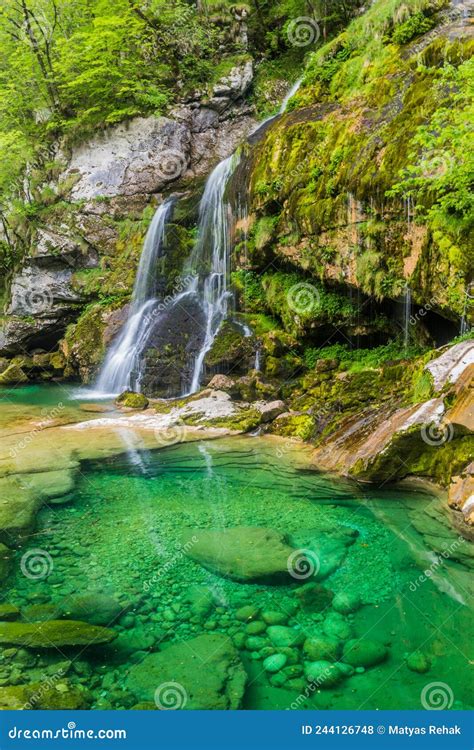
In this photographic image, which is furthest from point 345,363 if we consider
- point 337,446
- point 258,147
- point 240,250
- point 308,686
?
point 308,686

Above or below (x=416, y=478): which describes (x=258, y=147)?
above

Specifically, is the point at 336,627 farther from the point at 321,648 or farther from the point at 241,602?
the point at 241,602

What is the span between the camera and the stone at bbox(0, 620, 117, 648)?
4000mm

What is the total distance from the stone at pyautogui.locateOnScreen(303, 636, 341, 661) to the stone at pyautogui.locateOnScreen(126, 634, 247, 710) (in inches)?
21.3

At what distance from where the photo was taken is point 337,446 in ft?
26.9

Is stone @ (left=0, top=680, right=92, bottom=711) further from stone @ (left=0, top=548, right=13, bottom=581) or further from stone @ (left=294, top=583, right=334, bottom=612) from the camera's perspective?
stone @ (left=294, top=583, right=334, bottom=612)

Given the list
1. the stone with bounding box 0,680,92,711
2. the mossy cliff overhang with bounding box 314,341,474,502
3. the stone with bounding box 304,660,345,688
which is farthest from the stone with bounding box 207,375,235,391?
the stone with bounding box 0,680,92,711

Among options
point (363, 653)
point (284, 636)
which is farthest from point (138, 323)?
point (363, 653)

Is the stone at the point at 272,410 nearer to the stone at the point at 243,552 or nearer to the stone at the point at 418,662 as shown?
the stone at the point at 243,552

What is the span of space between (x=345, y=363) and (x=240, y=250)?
4.80m

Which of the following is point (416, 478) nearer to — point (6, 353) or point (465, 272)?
point (465, 272)

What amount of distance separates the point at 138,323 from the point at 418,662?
1360 cm

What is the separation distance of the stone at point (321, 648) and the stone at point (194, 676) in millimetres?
541

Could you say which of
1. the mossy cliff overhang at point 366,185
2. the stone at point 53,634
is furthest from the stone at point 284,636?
the mossy cliff overhang at point 366,185
